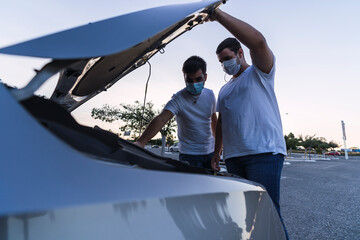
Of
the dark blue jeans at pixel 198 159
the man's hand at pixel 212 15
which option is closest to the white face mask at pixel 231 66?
the man's hand at pixel 212 15

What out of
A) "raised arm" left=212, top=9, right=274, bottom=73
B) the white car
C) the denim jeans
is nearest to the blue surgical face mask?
"raised arm" left=212, top=9, right=274, bottom=73

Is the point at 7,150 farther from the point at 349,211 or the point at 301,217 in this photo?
the point at 349,211

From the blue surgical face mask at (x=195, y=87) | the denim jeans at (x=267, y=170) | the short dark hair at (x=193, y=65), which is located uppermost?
the short dark hair at (x=193, y=65)

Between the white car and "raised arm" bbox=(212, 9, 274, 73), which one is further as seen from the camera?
"raised arm" bbox=(212, 9, 274, 73)

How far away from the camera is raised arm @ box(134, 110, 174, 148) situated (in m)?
1.89

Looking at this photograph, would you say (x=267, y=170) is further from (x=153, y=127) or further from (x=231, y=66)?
(x=153, y=127)

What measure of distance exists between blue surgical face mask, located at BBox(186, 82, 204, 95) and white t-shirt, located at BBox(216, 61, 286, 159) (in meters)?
0.32

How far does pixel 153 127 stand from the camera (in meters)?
1.96

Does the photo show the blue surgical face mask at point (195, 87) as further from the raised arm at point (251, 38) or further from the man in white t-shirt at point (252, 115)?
the raised arm at point (251, 38)

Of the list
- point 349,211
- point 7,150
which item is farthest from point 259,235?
point 349,211

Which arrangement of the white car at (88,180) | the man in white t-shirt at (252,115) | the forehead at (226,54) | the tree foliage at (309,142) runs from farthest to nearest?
the tree foliage at (309,142)
the forehead at (226,54)
the man in white t-shirt at (252,115)
the white car at (88,180)

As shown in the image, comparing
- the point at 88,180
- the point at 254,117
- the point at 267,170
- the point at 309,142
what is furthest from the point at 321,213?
the point at 309,142

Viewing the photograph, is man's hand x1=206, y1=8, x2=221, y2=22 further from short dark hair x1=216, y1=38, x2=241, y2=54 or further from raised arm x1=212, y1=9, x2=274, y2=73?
short dark hair x1=216, y1=38, x2=241, y2=54

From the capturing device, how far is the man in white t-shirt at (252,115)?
1532 millimetres
